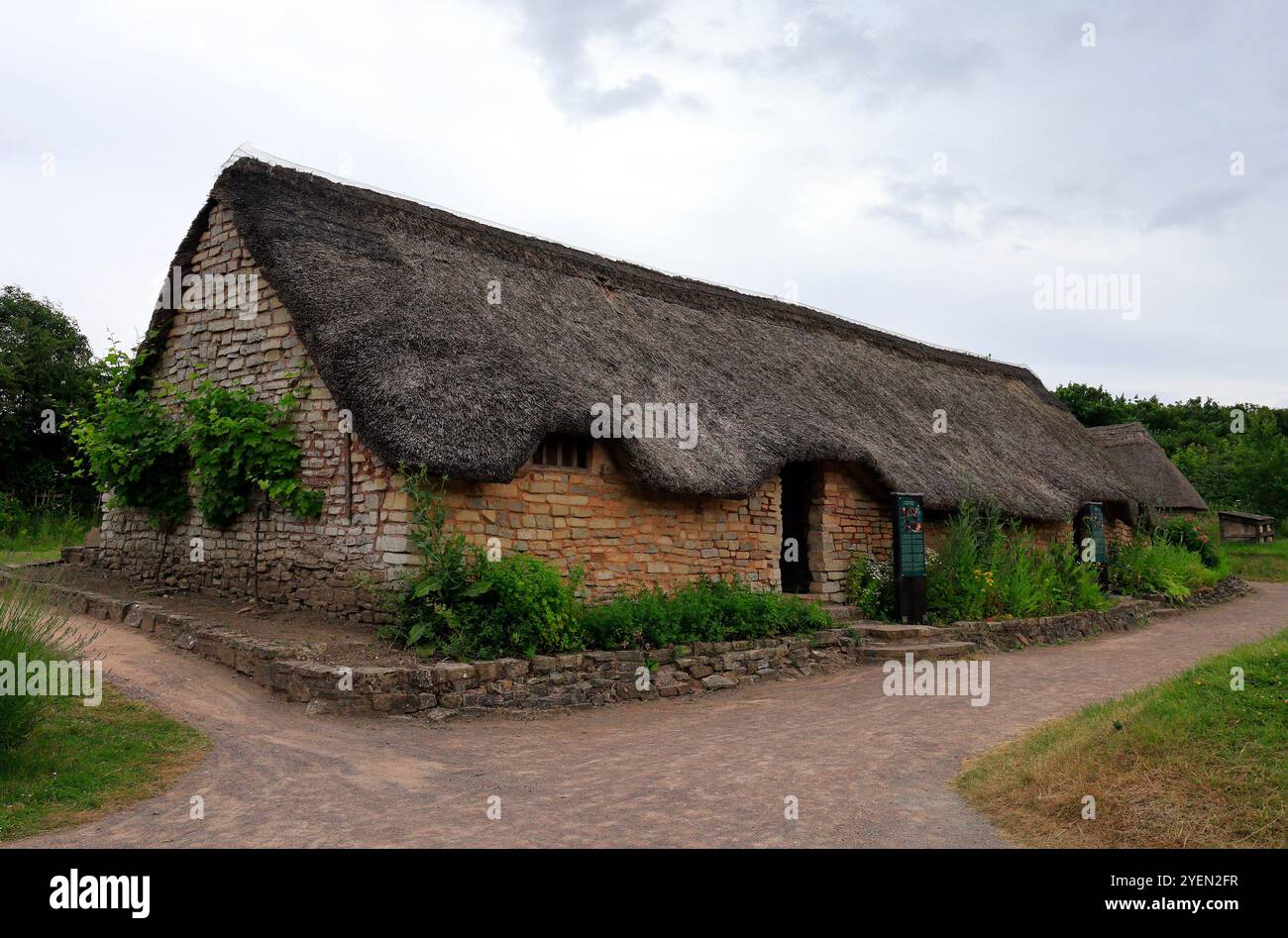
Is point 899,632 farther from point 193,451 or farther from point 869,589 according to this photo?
point 193,451

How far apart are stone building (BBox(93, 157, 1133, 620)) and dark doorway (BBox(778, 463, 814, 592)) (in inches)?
1.7

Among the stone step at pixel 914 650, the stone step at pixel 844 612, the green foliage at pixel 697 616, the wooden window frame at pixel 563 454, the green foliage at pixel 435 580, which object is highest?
the wooden window frame at pixel 563 454

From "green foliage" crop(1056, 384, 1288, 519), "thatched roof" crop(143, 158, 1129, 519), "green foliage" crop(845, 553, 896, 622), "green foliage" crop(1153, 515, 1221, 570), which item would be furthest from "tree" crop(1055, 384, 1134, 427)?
"green foliage" crop(845, 553, 896, 622)

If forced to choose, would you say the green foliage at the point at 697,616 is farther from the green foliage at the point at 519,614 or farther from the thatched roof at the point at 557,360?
the thatched roof at the point at 557,360

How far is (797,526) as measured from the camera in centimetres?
1352

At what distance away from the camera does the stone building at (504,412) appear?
365 inches

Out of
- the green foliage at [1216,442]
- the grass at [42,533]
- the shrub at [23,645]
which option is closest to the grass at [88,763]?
the shrub at [23,645]

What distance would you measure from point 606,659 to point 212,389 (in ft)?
19.1

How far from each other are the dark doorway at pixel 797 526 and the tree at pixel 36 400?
1647 centimetres

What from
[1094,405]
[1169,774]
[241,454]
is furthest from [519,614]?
[1094,405]

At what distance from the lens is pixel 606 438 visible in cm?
1038

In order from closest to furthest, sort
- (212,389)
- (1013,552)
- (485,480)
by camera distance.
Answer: (485,480), (212,389), (1013,552)
